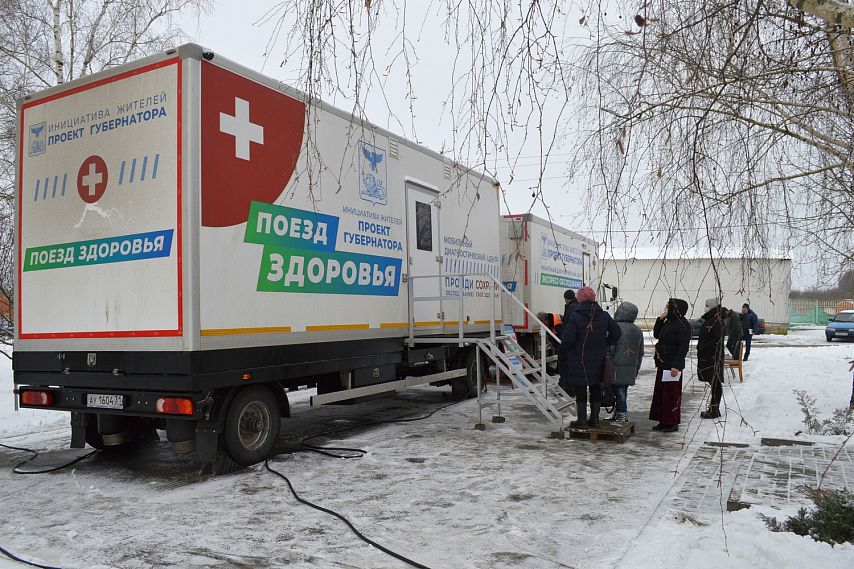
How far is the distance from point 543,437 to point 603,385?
93 centimetres

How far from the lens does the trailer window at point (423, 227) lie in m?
8.57

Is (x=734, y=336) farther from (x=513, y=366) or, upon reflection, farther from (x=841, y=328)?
(x=841, y=328)

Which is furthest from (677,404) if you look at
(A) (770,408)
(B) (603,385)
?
(A) (770,408)

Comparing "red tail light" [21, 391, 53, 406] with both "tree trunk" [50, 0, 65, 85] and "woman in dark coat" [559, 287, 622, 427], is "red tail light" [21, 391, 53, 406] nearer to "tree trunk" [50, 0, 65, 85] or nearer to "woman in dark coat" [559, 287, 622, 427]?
"woman in dark coat" [559, 287, 622, 427]

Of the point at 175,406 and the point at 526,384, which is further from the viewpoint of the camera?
the point at 526,384

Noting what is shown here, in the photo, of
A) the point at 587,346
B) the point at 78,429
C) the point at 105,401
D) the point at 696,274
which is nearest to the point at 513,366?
the point at 587,346

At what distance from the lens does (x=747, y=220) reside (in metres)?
4.23

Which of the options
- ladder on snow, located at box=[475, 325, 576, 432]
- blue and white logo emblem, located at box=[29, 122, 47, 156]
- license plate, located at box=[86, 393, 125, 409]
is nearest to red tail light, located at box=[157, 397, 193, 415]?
license plate, located at box=[86, 393, 125, 409]

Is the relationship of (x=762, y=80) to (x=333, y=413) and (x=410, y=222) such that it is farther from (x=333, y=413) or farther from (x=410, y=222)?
(x=333, y=413)

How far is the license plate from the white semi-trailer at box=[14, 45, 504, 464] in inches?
0.6

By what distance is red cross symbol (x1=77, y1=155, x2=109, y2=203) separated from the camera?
5906 millimetres

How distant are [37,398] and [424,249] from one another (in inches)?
185

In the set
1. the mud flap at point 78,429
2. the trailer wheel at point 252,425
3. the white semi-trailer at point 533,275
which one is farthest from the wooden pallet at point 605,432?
the mud flap at point 78,429

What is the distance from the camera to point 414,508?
5004 millimetres
